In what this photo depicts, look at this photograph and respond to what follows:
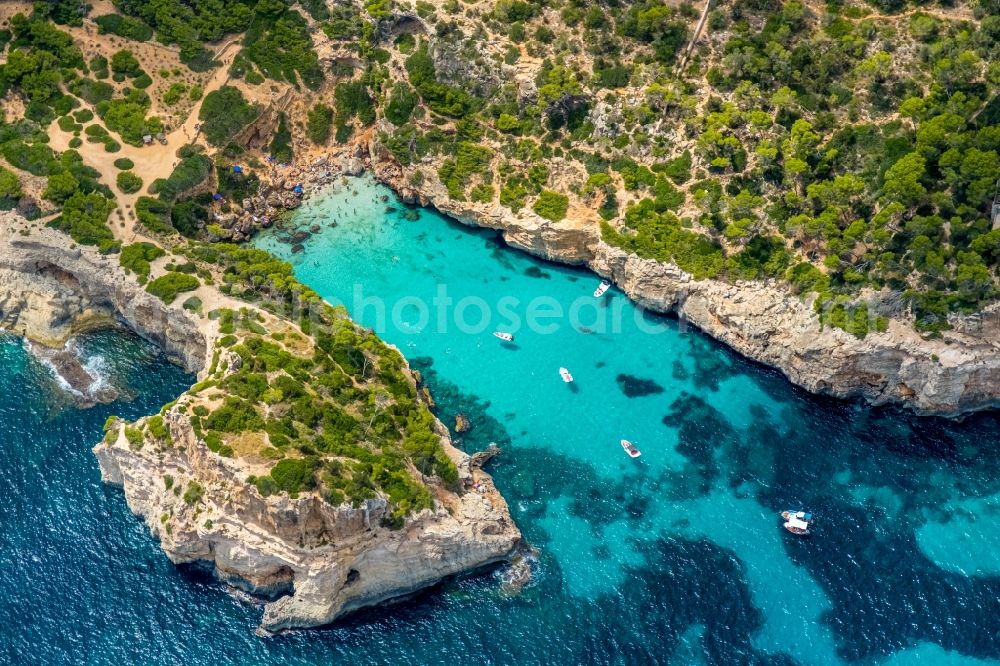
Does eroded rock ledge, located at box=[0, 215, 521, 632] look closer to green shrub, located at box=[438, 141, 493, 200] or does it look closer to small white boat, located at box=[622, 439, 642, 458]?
small white boat, located at box=[622, 439, 642, 458]

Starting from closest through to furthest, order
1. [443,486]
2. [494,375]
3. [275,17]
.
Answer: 1. [443,486]
2. [494,375]
3. [275,17]

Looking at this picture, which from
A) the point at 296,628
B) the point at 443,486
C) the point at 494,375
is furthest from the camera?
the point at 494,375

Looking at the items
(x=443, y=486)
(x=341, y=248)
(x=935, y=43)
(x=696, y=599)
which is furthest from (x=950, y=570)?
(x=341, y=248)

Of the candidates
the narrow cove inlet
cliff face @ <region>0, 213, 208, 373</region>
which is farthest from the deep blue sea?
cliff face @ <region>0, 213, 208, 373</region>

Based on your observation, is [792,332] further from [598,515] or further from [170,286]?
[170,286]

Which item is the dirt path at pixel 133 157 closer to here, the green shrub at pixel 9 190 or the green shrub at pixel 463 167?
the green shrub at pixel 9 190

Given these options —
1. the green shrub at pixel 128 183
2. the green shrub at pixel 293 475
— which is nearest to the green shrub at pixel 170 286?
the green shrub at pixel 128 183

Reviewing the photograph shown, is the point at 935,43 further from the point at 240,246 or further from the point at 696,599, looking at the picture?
the point at 240,246

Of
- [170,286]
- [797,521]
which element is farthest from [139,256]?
[797,521]
